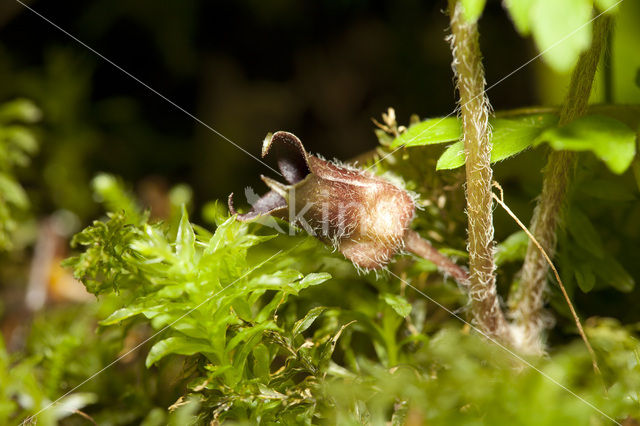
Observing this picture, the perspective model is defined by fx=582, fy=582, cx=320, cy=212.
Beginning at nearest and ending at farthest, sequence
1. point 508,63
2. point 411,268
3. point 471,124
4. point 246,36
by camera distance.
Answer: point 471,124, point 411,268, point 508,63, point 246,36

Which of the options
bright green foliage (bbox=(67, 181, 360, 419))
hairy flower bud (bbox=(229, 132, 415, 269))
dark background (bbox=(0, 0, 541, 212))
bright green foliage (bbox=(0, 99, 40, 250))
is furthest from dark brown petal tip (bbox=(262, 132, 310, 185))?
dark background (bbox=(0, 0, 541, 212))

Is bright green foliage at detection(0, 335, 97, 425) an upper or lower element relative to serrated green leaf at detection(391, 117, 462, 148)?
lower

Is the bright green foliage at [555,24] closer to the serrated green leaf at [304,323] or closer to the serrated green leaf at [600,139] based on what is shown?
the serrated green leaf at [600,139]

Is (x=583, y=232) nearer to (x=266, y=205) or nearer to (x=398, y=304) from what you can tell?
(x=398, y=304)

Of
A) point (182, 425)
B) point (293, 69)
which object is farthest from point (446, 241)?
point (293, 69)

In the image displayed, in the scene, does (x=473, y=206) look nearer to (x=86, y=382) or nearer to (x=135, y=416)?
(x=135, y=416)

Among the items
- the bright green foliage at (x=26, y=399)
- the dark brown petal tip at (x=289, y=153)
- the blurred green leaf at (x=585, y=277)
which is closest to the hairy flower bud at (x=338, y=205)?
the dark brown petal tip at (x=289, y=153)

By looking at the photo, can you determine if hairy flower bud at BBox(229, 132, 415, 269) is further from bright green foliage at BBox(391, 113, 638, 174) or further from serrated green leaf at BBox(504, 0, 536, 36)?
serrated green leaf at BBox(504, 0, 536, 36)
